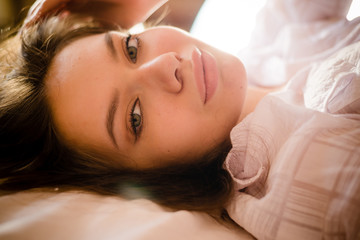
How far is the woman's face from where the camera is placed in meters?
0.72

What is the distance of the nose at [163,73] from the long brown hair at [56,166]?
10.7 inches

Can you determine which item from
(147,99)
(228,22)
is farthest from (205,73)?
(228,22)

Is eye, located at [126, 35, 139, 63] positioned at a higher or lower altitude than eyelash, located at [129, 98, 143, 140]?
higher

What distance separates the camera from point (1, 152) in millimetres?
809

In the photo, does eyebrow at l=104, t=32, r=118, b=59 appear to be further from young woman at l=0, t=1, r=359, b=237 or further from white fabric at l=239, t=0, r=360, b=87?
white fabric at l=239, t=0, r=360, b=87

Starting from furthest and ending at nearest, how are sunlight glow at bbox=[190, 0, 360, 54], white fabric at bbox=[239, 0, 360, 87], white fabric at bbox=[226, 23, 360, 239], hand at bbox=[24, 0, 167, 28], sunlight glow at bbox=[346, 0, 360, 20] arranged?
1. sunlight glow at bbox=[190, 0, 360, 54]
2. hand at bbox=[24, 0, 167, 28]
3. white fabric at bbox=[239, 0, 360, 87]
4. sunlight glow at bbox=[346, 0, 360, 20]
5. white fabric at bbox=[226, 23, 360, 239]

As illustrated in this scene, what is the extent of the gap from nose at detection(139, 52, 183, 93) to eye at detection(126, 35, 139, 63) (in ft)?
0.34

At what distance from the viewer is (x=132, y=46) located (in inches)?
33.0

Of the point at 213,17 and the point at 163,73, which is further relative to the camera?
the point at 213,17

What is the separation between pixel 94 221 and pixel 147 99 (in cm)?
37

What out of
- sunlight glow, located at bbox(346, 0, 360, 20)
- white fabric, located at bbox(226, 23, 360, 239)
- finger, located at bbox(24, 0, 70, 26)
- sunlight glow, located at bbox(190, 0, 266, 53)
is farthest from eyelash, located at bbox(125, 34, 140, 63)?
sunlight glow, located at bbox(346, 0, 360, 20)

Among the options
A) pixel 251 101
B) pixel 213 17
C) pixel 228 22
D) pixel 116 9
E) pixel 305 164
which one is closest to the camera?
pixel 305 164

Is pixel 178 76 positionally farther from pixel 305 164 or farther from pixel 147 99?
pixel 305 164

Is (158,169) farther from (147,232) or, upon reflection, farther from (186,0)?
(186,0)
